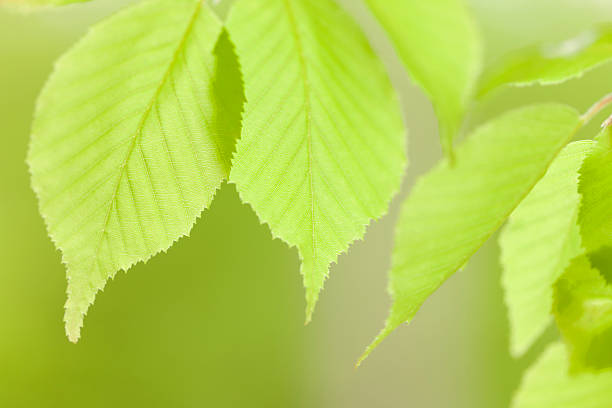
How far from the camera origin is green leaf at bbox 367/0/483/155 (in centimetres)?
18

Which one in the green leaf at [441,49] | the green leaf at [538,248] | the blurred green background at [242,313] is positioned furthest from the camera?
the blurred green background at [242,313]

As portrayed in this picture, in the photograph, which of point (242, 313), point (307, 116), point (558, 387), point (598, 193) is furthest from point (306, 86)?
point (242, 313)

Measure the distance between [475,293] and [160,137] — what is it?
12.2 feet

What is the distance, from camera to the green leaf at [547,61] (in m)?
0.20

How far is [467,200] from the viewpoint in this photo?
25cm

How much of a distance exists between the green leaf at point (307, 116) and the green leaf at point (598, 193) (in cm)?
8

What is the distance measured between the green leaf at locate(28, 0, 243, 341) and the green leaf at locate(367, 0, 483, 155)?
0.27ft

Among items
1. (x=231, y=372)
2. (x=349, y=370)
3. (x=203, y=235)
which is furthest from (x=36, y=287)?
(x=349, y=370)

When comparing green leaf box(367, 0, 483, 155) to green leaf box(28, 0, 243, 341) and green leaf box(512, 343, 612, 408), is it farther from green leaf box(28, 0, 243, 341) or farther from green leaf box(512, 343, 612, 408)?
green leaf box(512, 343, 612, 408)

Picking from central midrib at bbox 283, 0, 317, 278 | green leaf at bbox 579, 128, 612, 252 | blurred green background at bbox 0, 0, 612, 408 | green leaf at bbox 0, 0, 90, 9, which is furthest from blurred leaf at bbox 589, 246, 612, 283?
blurred green background at bbox 0, 0, 612, 408

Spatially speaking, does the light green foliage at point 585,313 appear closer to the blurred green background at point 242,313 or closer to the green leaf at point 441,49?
the green leaf at point 441,49

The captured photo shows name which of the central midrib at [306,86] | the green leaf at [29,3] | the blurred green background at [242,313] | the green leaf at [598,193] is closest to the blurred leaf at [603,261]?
the green leaf at [598,193]

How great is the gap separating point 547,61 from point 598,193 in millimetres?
66

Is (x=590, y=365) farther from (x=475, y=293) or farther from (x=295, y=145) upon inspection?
(x=475, y=293)
